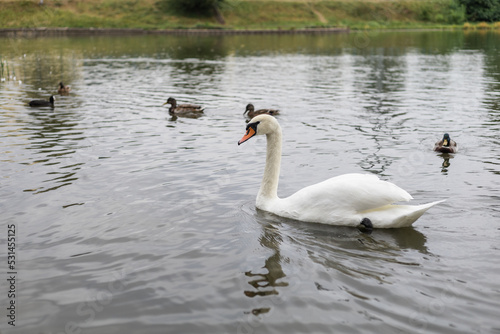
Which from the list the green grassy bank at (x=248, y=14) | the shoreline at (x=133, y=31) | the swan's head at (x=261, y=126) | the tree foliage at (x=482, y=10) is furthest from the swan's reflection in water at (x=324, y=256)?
the tree foliage at (x=482, y=10)

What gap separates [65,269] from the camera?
671 centimetres

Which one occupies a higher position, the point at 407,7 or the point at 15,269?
the point at 407,7

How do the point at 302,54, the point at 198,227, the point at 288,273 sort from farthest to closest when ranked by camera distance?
the point at 302,54 < the point at 198,227 < the point at 288,273

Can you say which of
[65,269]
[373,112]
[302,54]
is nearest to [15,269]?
[65,269]

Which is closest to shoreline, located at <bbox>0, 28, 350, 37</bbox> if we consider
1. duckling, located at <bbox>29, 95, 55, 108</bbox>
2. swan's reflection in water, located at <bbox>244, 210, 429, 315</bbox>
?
duckling, located at <bbox>29, 95, 55, 108</bbox>

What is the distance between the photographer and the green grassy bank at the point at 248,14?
2869 inches

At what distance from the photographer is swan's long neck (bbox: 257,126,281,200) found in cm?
871

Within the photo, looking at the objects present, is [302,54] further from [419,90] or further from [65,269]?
[65,269]

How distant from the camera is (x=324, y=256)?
701 cm

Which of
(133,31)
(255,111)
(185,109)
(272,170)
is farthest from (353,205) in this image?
(133,31)

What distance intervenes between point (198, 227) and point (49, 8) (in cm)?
7555

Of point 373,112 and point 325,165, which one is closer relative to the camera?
point 325,165

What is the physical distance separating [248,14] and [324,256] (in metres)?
78.3

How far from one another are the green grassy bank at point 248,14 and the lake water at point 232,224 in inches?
2206
